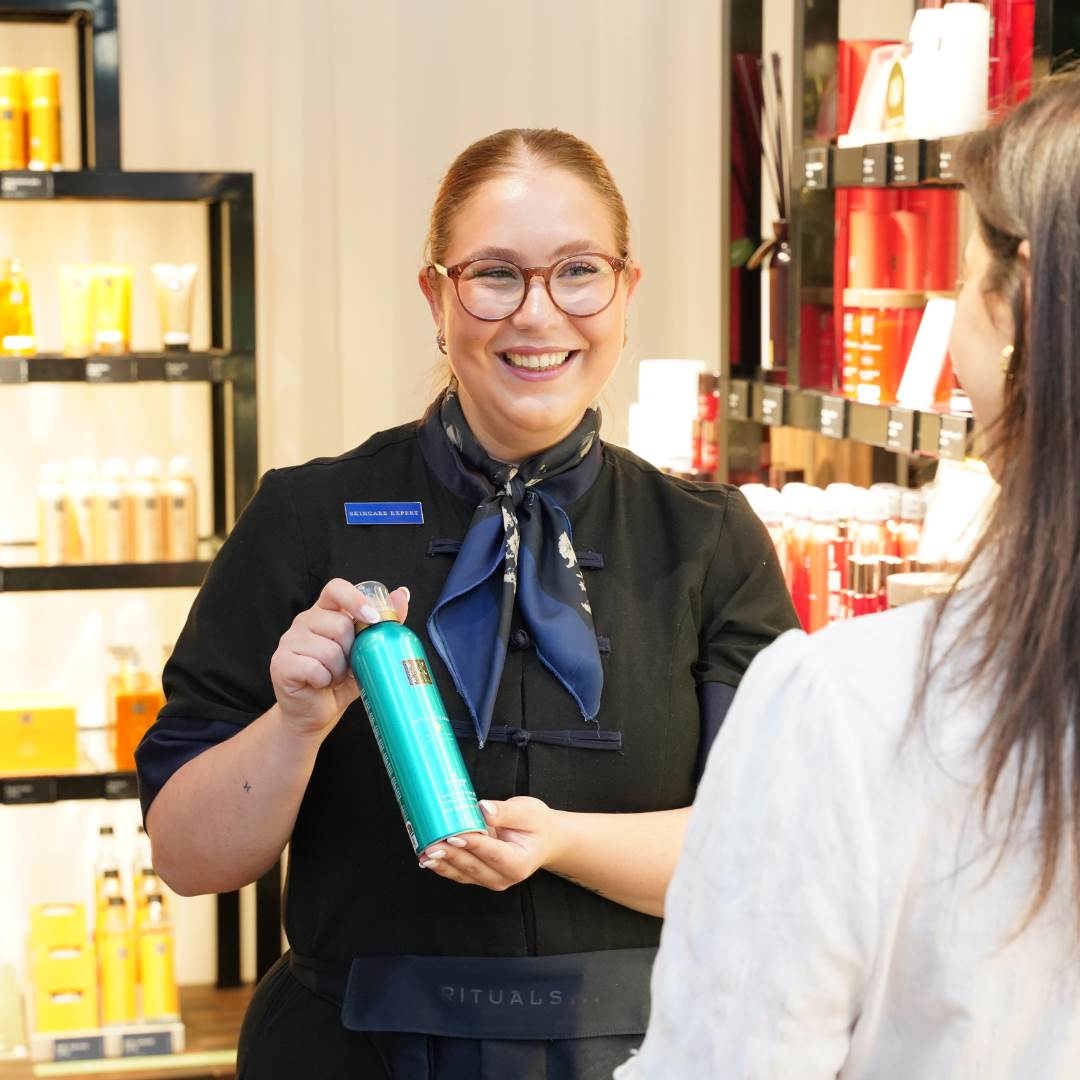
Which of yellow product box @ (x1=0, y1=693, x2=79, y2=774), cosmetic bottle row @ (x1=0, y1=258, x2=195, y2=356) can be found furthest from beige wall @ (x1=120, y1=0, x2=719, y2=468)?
yellow product box @ (x1=0, y1=693, x2=79, y2=774)

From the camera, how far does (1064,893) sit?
82 centimetres

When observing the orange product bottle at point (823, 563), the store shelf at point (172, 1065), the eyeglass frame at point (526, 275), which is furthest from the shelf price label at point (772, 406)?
the store shelf at point (172, 1065)

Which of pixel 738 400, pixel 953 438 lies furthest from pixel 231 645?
pixel 738 400

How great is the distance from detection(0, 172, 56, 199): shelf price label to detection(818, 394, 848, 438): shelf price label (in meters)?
1.95

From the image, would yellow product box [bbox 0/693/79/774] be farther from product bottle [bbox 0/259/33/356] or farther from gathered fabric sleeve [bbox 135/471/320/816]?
gathered fabric sleeve [bbox 135/471/320/816]

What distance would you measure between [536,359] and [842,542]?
1305mm

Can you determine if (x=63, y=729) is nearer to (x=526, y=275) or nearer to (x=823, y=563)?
(x=823, y=563)

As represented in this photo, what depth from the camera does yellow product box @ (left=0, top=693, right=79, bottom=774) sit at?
3.90 metres

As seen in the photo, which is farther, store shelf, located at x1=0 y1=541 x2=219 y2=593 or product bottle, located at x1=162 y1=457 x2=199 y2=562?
product bottle, located at x1=162 y1=457 x2=199 y2=562

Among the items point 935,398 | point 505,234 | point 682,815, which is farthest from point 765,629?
point 935,398

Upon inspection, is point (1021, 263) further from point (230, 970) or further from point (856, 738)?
point (230, 970)

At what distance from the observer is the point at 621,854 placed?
5.10 ft

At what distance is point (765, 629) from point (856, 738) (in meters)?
0.90

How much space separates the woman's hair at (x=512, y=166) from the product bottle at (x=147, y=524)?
2343mm
